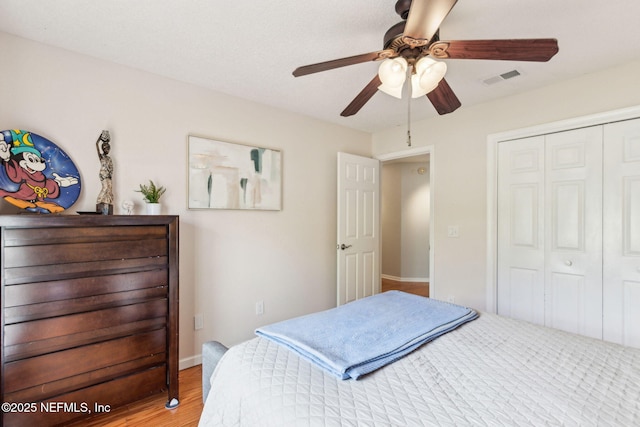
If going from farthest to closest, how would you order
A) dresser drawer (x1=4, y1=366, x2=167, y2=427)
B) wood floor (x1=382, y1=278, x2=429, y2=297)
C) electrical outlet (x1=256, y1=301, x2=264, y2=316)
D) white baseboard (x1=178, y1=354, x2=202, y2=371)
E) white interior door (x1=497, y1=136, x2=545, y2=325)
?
wood floor (x1=382, y1=278, x2=429, y2=297), electrical outlet (x1=256, y1=301, x2=264, y2=316), white interior door (x1=497, y1=136, x2=545, y2=325), white baseboard (x1=178, y1=354, x2=202, y2=371), dresser drawer (x1=4, y1=366, x2=167, y2=427)

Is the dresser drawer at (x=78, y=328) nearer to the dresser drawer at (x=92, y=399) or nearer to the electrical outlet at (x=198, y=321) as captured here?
the dresser drawer at (x=92, y=399)

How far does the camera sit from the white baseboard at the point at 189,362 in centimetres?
250

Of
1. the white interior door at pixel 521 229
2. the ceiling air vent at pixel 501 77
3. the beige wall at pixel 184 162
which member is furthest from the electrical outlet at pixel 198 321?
the ceiling air vent at pixel 501 77

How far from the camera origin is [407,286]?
539 cm

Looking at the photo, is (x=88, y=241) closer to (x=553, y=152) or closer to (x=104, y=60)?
(x=104, y=60)

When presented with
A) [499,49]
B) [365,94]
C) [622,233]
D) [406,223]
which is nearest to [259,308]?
[365,94]

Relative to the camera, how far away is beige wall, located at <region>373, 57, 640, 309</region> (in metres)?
2.52

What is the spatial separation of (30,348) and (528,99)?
3866 millimetres

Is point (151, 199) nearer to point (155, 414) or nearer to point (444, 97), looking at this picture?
point (155, 414)

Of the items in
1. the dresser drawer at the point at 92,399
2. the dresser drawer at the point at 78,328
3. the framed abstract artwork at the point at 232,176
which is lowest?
the dresser drawer at the point at 92,399

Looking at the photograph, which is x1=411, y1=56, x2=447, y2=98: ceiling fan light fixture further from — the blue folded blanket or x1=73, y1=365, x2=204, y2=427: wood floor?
x1=73, y1=365, x2=204, y2=427: wood floor

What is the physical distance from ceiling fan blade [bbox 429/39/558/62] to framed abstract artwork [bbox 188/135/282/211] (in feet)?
6.07

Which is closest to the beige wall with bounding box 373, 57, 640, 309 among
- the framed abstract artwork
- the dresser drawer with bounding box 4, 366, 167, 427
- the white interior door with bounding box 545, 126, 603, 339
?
the white interior door with bounding box 545, 126, 603, 339

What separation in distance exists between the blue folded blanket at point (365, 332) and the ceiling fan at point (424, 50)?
124 centimetres
